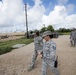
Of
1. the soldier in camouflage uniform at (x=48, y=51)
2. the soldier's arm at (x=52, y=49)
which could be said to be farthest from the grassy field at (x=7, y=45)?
the soldier's arm at (x=52, y=49)

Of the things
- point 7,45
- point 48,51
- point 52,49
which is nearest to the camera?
point 52,49

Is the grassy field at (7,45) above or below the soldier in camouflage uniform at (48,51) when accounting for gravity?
below

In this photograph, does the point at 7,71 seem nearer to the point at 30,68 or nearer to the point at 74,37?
the point at 30,68

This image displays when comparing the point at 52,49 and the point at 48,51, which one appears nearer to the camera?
the point at 52,49

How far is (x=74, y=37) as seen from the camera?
1711cm

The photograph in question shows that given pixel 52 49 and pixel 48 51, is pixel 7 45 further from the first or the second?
pixel 52 49

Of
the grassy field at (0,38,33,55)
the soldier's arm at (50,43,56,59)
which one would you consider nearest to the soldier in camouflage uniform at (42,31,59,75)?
the soldier's arm at (50,43,56,59)

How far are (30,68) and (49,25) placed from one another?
69.5 meters

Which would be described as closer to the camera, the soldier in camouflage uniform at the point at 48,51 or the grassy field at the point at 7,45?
the soldier in camouflage uniform at the point at 48,51

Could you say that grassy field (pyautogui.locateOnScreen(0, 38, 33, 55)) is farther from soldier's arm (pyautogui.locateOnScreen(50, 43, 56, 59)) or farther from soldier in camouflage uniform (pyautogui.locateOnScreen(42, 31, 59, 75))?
soldier's arm (pyautogui.locateOnScreen(50, 43, 56, 59))

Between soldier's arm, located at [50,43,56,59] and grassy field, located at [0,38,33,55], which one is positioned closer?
soldier's arm, located at [50,43,56,59]

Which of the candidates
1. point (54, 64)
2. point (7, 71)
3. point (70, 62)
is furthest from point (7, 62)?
point (54, 64)

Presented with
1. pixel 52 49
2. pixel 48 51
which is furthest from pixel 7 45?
pixel 52 49

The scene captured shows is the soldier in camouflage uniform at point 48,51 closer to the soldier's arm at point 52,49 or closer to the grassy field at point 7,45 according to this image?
the soldier's arm at point 52,49
